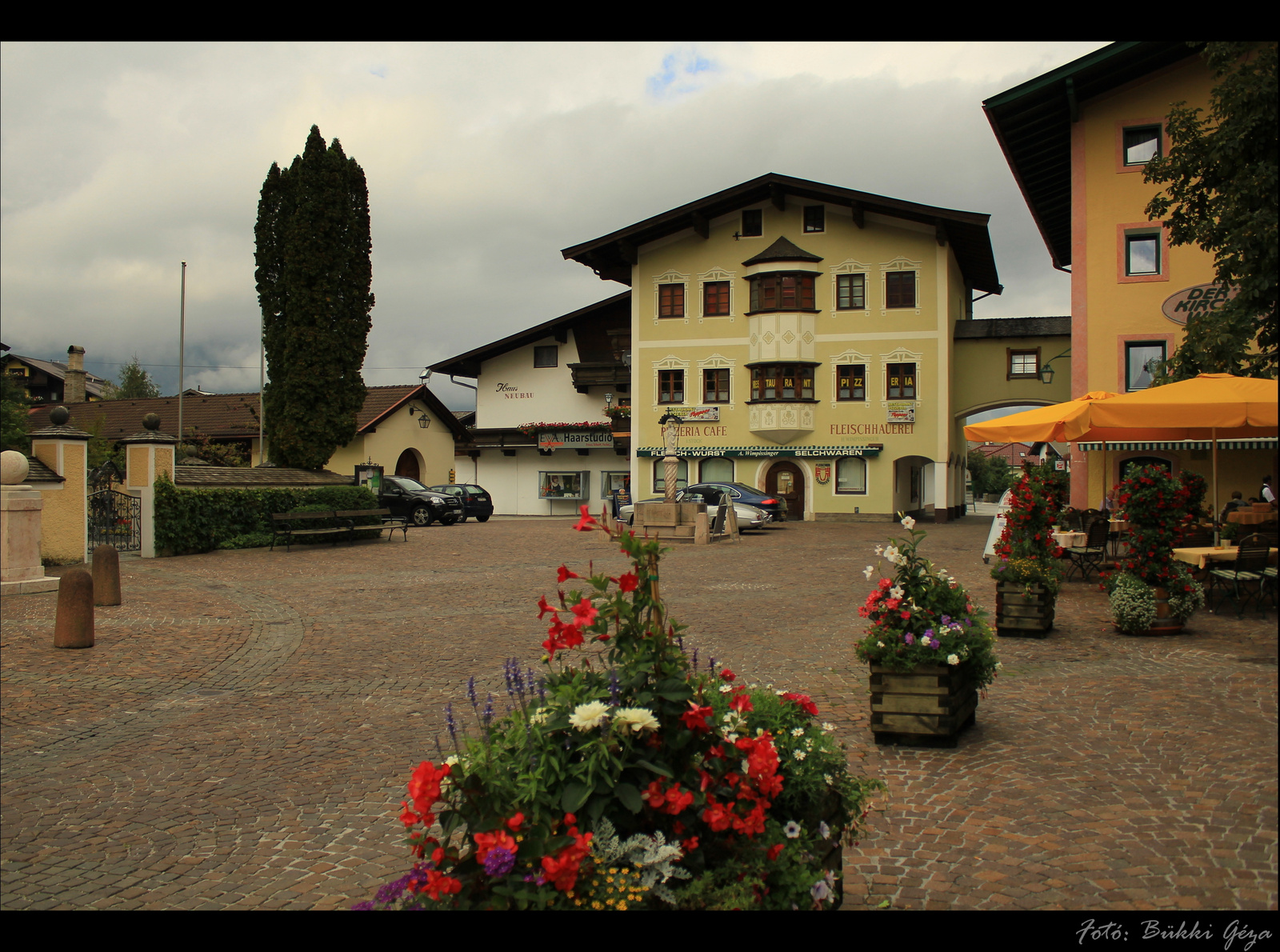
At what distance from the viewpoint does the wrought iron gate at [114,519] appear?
20172 mm

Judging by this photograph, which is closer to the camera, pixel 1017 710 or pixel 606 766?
pixel 606 766

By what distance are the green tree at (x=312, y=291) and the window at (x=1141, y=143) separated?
67.5 ft

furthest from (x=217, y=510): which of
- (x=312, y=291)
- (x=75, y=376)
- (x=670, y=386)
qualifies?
(x=75, y=376)

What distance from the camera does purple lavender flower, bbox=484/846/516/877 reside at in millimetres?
2533

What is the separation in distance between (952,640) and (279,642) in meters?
7.26

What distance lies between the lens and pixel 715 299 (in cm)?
3700

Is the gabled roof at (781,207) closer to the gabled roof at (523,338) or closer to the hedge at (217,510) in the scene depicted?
the gabled roof at (523,338)

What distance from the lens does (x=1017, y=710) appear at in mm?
6547

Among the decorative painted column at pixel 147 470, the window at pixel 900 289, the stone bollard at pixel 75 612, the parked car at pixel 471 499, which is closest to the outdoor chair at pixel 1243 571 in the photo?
the stone bollard at pixel 75 612

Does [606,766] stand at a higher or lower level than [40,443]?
lower

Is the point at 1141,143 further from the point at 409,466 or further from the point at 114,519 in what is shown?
the point at 409,466

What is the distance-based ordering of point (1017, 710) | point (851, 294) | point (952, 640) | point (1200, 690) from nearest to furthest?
point (1200, 690) → point (952, 640) → point (1017, 710) → point (851, 294)
